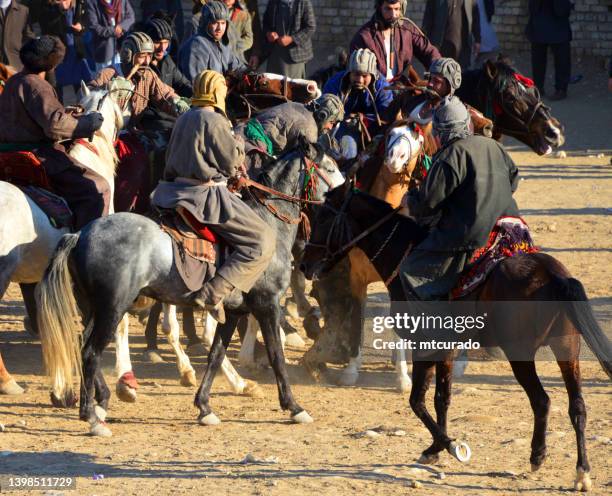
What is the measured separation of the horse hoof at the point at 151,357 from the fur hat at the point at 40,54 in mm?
2560

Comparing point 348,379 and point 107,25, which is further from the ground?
point 107,25

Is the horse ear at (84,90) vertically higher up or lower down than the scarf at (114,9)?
higher up

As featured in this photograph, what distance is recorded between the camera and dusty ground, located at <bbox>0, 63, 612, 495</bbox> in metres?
7.02

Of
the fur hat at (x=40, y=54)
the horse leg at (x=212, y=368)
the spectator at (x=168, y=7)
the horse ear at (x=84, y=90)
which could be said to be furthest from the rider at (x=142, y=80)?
the spectator at (x=168, y=7)

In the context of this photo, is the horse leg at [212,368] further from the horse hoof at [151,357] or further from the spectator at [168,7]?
the spectator at [168,7]

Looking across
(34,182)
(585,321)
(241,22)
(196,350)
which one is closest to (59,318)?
(34,182)

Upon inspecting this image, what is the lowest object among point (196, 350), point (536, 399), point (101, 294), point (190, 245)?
point (196, 350)

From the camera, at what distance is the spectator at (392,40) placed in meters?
11.9

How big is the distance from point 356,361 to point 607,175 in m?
9.02

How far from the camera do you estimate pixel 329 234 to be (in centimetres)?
839

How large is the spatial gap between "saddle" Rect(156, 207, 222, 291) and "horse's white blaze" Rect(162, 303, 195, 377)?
1.41 metres

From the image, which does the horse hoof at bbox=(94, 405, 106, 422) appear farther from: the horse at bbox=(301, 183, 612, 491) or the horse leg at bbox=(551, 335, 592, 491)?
the horse leg at bbox=(551, 335, 592, 491)

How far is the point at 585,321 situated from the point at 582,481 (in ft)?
2.91

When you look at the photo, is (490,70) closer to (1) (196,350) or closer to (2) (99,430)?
(1) (196,350)
